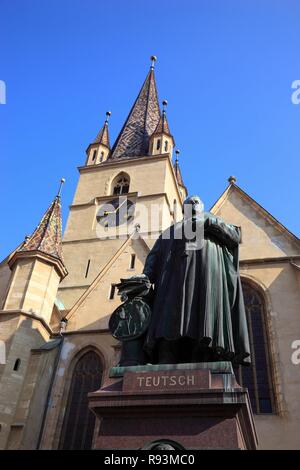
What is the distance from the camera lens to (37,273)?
48.7 ft

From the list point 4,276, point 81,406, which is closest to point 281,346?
point 81,406

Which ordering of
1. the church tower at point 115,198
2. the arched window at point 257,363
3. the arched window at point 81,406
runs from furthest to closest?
the church tower at point 115,198, the arched window at point 81,406, the arched window at point 257,363

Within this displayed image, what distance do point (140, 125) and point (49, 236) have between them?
22546 mm

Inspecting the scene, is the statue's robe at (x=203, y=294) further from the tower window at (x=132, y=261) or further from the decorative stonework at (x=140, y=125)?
the decorative stonework at (x=140, y=125)

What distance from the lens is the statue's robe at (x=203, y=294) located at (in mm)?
4629

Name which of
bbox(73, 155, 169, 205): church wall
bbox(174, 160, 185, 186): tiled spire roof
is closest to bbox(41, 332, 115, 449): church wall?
bbox(73, 155, 169, 205): church wall

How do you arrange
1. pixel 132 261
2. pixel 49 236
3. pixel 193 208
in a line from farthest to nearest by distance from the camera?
pixel 132 261 → pixel 49 236 → pixel 193 208

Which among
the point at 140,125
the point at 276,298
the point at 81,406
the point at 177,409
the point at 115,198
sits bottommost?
the point at 177,409

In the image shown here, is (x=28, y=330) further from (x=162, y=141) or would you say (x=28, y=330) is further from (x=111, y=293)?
(x=162, y=141)

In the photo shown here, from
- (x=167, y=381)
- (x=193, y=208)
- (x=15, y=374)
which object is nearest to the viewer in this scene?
(x=167, y=381)

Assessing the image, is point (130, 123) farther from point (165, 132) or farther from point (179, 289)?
point (179, 289)

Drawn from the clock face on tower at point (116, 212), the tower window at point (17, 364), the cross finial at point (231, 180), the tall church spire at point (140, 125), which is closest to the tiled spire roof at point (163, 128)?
the tall church spire at point (140, 125)

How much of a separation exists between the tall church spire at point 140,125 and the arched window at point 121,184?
3.07 metres

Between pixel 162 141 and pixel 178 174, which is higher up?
pixel 178 174
